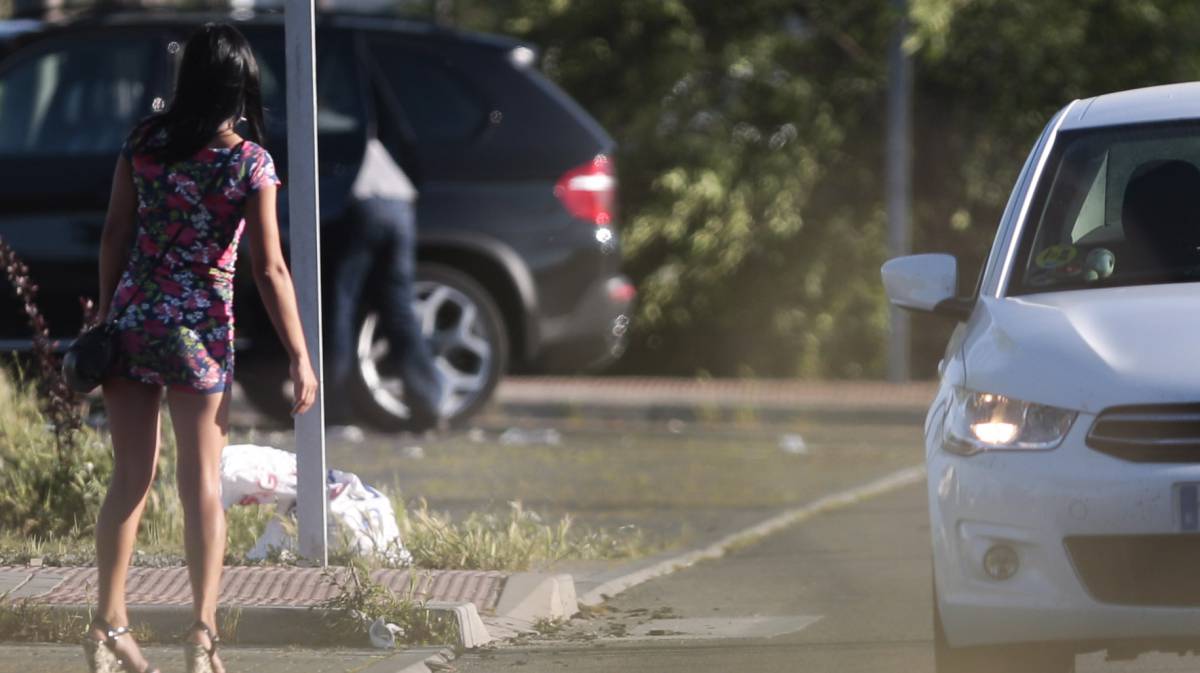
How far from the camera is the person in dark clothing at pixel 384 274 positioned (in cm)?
1106

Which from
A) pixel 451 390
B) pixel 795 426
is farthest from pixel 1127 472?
pixel 795 426

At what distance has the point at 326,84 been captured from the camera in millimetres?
11422

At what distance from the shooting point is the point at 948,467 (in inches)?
200

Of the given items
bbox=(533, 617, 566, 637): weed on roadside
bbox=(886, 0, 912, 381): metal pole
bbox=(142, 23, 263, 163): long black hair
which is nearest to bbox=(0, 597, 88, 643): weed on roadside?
bbox=(533, 617, 566, 637): weed on roadside

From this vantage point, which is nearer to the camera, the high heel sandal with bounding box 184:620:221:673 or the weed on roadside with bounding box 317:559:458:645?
the high heel sandal with bounding box 184:620:221:673

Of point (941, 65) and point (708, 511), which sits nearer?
point (708, 511)

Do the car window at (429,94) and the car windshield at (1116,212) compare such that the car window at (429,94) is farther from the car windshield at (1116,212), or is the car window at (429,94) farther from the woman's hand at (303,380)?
the woman's hand at (303,380)

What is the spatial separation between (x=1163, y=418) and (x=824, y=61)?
12.9 meters

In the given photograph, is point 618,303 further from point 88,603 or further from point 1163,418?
point 1163,418

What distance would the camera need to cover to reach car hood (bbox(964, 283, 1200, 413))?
481 centimetres

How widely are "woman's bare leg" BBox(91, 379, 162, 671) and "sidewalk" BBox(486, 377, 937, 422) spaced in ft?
26.7

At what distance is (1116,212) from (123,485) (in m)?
2.80

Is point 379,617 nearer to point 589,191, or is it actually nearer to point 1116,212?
point 1116,212

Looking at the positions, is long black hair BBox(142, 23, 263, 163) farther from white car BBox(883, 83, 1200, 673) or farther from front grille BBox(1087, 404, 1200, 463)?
front grille BBox(1087, 404, 1200, 463)
